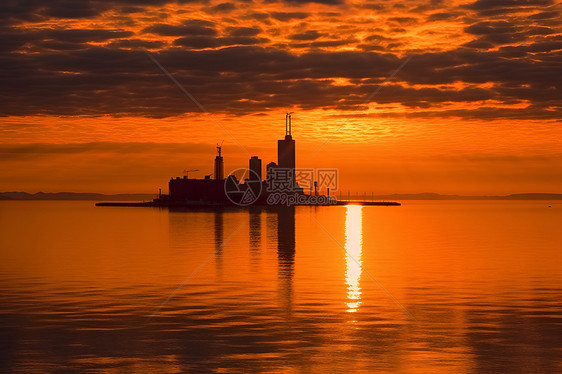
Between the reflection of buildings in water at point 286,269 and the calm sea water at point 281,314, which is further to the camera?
the reflection of buildings in water at point 286,269

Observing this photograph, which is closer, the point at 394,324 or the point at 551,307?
Answer: the point at 394,324

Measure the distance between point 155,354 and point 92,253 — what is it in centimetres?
4775

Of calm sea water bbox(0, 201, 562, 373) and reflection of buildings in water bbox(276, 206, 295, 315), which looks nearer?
calm sea water bbox(0, 201, 562, 373)

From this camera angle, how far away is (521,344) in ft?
82.7

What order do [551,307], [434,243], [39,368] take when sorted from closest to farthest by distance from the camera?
1. [39,368]
2. [551,307]
3. [434,243]

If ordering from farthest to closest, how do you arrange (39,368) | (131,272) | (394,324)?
(131,272), (394,324), (39,368)

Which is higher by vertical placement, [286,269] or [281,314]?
[281,314]

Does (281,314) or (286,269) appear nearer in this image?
(281,314)

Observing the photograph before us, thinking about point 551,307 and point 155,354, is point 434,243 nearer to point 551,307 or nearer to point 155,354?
point 551,307

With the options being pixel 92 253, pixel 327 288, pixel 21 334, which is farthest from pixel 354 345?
pixel 92 253

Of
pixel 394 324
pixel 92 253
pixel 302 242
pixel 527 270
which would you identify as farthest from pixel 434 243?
pixel 394 324

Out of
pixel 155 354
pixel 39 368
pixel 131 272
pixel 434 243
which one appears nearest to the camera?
pixel 39 368

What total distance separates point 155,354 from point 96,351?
82.9 inches

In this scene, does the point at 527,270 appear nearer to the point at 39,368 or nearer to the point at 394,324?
the point at 394,324
